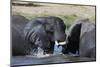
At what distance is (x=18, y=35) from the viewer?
2256 mm

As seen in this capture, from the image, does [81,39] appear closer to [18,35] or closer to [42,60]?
[42,60]

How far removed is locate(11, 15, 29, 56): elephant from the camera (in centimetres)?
223

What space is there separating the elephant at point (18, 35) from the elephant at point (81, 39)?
549mm

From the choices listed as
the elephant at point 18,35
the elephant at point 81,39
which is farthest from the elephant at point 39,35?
the elephant at point 81,39

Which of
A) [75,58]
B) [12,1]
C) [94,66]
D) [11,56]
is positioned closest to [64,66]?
[75,58]

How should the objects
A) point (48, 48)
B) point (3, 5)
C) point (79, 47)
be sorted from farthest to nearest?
point (79, 47), point (48, 48), point (3, 5)

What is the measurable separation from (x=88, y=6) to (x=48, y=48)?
0.80 meters

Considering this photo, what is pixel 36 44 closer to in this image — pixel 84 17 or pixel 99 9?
pixel 84 17

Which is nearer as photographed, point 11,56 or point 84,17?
point 11,56

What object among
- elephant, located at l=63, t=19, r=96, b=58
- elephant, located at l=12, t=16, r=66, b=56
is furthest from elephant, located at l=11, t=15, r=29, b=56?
elephant, located at l=63, t=19, r=96, b=58

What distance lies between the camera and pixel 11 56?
2219 mm

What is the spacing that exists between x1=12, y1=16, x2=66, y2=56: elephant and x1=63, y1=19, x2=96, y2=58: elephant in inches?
4.1

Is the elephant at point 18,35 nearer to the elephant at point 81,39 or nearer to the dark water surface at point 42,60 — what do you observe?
the dark water surface at point 42,60

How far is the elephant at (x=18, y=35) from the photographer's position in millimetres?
2230
